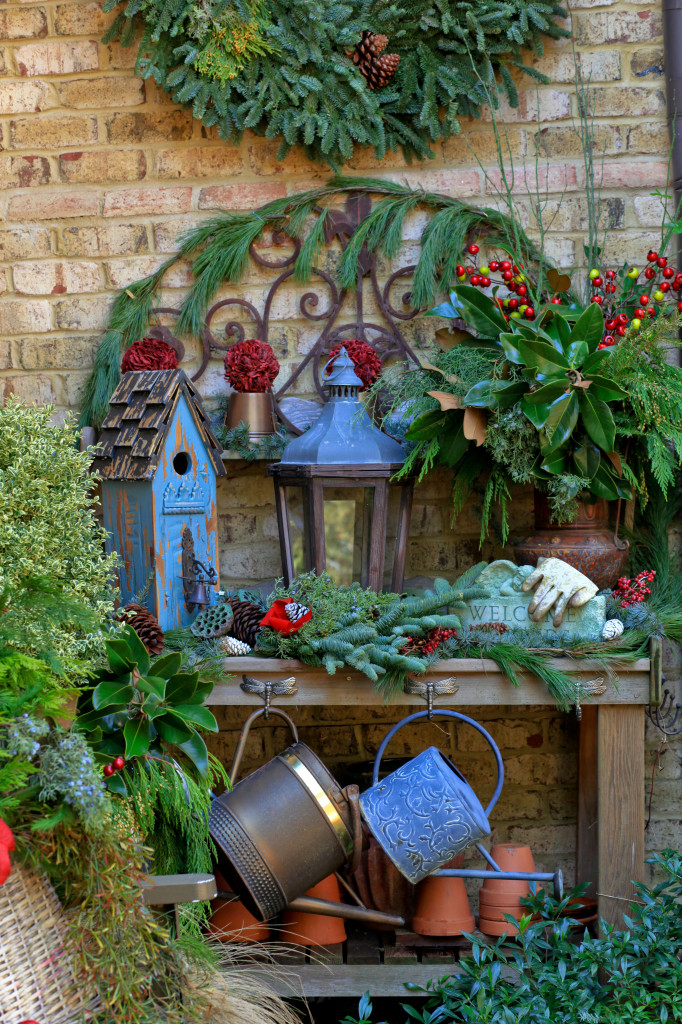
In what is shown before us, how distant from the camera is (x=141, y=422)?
2.11 meters

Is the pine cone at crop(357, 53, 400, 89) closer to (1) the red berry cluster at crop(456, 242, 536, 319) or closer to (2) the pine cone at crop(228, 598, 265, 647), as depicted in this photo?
(1) the red berry cluster at crop(456, 242, 536, 319)

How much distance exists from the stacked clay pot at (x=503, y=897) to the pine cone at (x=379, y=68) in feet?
6.58

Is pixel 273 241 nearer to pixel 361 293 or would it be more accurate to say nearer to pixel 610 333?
pixel 361 293

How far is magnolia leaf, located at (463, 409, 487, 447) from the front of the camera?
2.07 meters

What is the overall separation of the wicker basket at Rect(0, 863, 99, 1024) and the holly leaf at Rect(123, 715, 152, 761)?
11.8 inches

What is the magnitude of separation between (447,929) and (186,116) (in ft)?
7.38

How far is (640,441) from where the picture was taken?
2.17 meters

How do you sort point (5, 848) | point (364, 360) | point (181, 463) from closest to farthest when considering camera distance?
1. point (5, 848)
2. point (181, 463)
3. point (364, 360)

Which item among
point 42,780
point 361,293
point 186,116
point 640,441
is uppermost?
point 186,116

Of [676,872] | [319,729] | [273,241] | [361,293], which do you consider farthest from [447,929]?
[273,241]

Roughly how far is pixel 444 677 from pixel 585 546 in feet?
1.48

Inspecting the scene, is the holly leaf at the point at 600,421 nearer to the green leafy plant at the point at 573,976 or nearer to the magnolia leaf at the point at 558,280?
the magnolia leaf at the point at 558,280

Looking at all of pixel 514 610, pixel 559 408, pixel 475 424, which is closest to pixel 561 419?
pixel 559 408

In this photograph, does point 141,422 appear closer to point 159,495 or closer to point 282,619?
point 159,495
